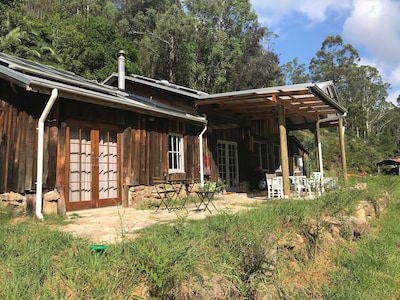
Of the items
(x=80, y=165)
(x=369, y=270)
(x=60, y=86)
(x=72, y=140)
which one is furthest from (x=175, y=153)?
(x=369, y=270)

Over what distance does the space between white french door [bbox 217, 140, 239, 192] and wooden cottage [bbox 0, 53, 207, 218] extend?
10.9 ft

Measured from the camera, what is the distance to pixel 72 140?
701 cm

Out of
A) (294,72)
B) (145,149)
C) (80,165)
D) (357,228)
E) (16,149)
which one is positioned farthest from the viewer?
(294,72)

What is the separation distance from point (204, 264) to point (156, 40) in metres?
27.8

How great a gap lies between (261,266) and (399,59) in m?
60.0

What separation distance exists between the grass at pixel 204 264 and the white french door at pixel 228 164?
7.10 metres

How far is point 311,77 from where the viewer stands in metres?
46.8

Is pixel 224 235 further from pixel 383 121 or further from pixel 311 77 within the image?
pixel 383 121

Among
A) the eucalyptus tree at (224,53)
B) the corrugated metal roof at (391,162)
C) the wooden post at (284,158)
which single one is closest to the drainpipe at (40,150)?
the wooden post at (284,158)

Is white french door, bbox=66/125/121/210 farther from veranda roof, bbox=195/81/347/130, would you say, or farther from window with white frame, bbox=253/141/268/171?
window with white frame, bbox=253/141/268/171

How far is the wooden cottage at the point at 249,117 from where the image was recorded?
30.3 feet

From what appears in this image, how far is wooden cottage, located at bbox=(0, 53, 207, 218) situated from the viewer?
6.24m

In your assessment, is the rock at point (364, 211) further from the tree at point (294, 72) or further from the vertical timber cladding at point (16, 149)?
the tree at point (294, 72)

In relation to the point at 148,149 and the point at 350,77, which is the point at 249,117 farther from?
the point at 350,77
